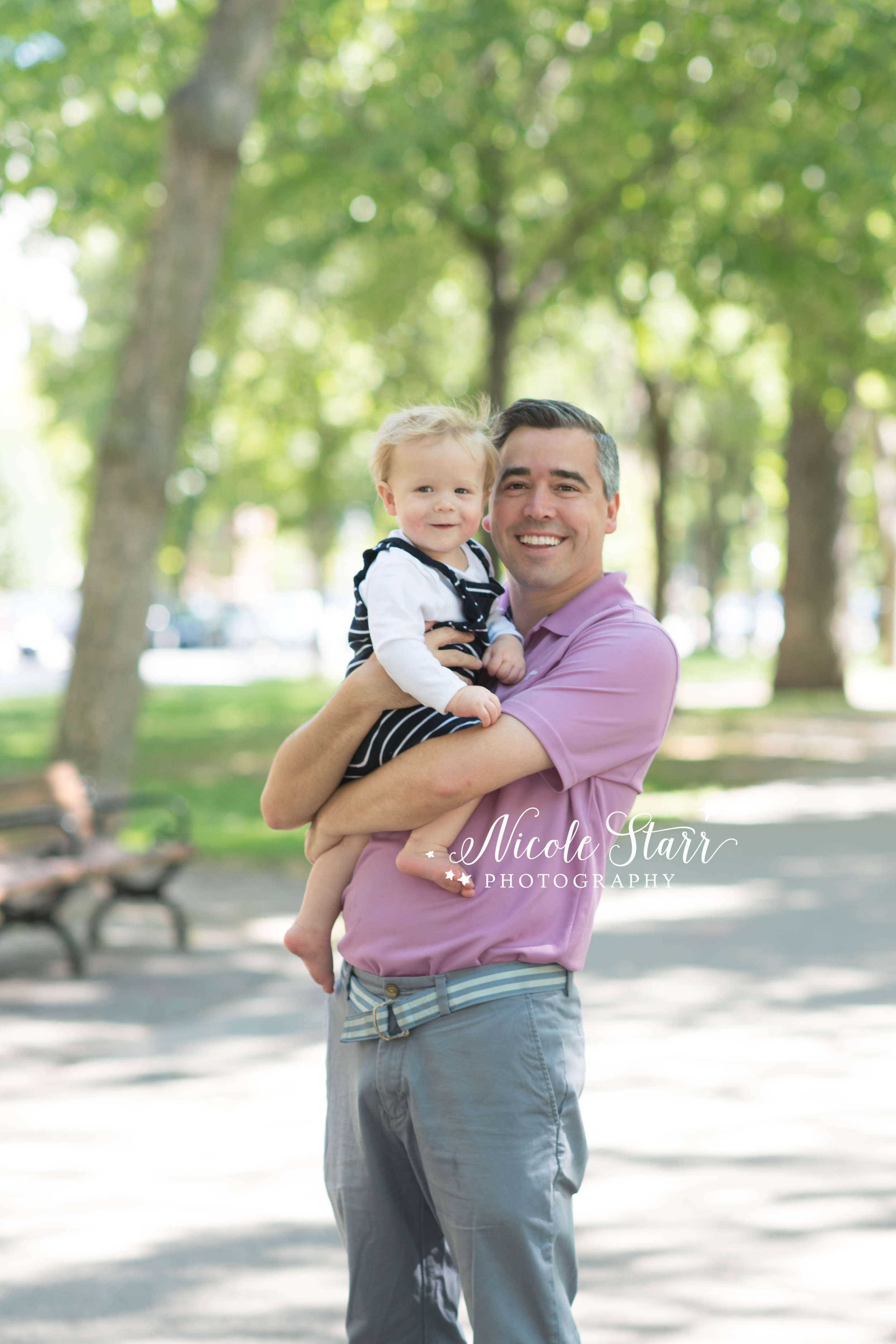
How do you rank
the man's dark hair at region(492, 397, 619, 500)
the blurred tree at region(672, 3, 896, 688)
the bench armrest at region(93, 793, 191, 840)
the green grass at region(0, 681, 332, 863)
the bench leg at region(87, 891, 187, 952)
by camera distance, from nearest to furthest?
1. the man's dark hair at region(492, 397, 619, 500)
2. the bench leg at region(87, 891, 187, 952)
3. the bench armrest at region(93, 793, 191, 840)
4. the green grass at region(0, 681, 332, 863)
5. the blurred tree at region(672, 3, 896, 688)

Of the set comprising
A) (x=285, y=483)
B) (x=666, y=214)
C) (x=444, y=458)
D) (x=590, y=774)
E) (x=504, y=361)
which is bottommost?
(x=590, y=774)

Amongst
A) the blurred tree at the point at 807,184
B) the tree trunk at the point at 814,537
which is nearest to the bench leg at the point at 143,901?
the blurred tree at the point at 807,184

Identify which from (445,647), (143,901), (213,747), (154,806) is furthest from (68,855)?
(213,747)

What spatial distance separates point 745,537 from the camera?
5722 centimetres

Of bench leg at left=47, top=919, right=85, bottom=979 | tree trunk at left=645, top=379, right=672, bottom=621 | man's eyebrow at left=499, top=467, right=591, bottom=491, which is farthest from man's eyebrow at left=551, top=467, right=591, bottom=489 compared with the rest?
tree trunk at left=645, top=379, right=672, bottom=621

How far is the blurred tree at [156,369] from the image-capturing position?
9.84 m

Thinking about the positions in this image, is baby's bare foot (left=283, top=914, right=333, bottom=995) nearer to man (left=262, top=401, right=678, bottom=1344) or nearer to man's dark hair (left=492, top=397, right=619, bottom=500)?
man (left=262, top=401, right=678, bottom=1344)

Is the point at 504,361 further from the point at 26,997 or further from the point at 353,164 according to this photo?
the point at 26,997

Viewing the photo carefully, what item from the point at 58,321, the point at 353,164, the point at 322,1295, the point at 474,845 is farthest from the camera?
the point at 58,321

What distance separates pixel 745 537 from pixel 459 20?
45.1 meters

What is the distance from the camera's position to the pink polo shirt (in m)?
2.44

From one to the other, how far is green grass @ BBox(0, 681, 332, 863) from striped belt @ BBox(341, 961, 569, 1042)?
339 inches

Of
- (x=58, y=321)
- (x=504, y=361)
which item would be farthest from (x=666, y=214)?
(x=58, y=321)

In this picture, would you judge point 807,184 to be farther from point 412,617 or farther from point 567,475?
point 412,617
